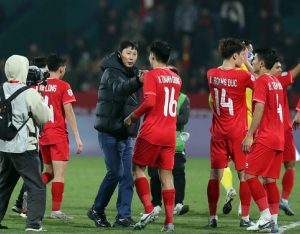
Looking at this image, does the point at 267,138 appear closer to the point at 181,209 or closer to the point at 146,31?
the point at 181,209

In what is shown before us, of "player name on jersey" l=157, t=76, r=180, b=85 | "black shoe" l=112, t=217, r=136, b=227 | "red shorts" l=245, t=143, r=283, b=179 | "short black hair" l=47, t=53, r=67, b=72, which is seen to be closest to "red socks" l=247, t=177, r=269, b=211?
"red shorts" l=245, t=143, r=283, b=179

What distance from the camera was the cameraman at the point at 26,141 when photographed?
1127cm

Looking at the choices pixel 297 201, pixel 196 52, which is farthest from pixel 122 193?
pixel 196 52

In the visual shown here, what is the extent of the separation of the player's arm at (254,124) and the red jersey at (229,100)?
30.7 inches

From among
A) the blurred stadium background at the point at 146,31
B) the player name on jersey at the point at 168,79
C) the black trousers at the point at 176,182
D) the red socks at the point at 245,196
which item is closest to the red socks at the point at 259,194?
the red socks at the point at 245,196

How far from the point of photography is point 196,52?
27156 millimetres

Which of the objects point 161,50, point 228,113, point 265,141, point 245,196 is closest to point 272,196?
point 265,141

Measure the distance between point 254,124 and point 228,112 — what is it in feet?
2.91

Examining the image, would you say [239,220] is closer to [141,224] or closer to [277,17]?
[141,224]

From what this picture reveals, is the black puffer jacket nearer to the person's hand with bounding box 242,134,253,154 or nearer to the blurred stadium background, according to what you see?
the person's hand with bounding box 242,134,253,154

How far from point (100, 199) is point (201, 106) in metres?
12.5

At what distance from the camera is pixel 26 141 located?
37.2ft

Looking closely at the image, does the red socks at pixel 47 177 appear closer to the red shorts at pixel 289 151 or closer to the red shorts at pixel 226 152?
the red shorts at pixel 226 152

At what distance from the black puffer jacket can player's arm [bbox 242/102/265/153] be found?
4.81 ft
